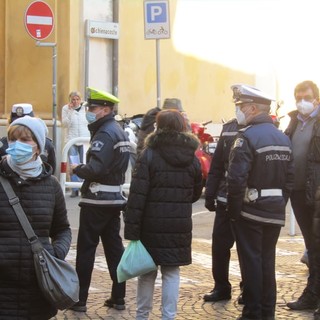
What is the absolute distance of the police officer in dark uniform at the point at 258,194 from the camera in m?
7.55

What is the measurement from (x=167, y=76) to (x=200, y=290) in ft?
47.0

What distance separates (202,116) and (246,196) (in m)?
16.9

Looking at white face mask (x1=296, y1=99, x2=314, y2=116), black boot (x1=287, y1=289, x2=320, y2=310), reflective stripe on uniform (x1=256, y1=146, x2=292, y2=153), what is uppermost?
white face mask (x1=296, y1=99, x2=314, y2=116)

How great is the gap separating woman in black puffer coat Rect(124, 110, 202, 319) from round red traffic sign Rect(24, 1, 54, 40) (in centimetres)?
984

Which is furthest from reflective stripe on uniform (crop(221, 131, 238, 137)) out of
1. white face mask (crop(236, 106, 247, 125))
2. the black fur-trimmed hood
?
the black fur-trimmed hood

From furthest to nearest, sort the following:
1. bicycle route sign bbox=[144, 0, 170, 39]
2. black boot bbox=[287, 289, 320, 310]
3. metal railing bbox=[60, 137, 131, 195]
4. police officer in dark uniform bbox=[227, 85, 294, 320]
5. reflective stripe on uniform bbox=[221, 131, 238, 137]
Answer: bicycle route sign bbox=[144, 0, 170, 39] → metal railing bbox=[60, 137, 131, 195] → reflective stripe on uniform bbox=[221, 131, 238, 137] → black boot bbox=[287, 289, 320, 310] → police officer in dark uniform bbox=[227, 85, 294, 320]

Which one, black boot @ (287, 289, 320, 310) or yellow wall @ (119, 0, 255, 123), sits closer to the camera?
black boot @ (287, 289, 320, 310)

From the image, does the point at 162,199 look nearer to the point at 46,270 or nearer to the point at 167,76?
the point at 46,270

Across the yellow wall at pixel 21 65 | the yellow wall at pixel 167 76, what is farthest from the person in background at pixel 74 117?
the yellow wall at pixel 167 76

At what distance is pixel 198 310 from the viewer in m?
8.38

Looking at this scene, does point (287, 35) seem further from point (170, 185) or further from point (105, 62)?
point (170, 185)

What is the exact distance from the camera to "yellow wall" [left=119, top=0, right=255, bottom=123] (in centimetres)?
2192

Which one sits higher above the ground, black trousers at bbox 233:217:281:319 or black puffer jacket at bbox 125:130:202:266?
black puffer jacket at bbox 125:130:202:266

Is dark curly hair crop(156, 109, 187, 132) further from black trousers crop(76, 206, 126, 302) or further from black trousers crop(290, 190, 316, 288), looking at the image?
black trousers crop(290, 190, 316, 288)
